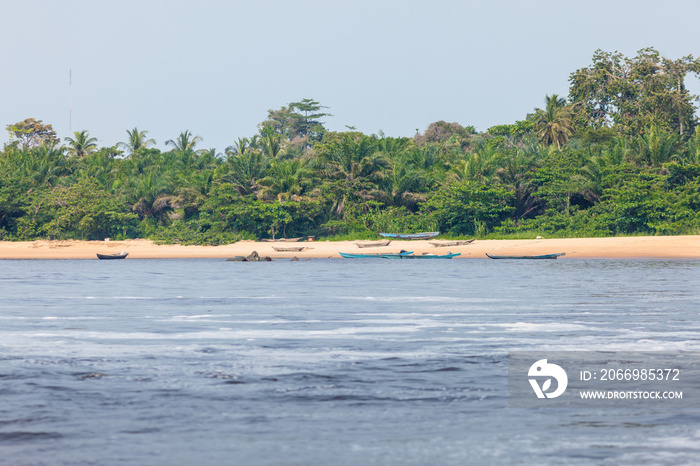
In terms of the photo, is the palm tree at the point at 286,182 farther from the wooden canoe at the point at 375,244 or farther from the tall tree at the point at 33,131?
the tall tree at the point at 33,131

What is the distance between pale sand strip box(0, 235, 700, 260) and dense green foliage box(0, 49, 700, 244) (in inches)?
63.5

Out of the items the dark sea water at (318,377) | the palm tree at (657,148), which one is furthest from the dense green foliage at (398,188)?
the dark sea water at (318,377)

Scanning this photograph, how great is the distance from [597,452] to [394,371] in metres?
3.57

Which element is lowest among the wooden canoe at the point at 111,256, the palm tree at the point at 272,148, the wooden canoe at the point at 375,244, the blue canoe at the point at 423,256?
the wooden canoe at the point at 111,256

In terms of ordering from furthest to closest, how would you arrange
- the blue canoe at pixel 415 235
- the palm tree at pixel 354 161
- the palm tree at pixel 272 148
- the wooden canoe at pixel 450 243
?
the palm tree at pixel 272 148 < the palm tree at pixel 354 161 < the blue canoe at pixel 415 235 < the wooden canoe at pixel 450 243

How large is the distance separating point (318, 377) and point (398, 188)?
41.7 meters

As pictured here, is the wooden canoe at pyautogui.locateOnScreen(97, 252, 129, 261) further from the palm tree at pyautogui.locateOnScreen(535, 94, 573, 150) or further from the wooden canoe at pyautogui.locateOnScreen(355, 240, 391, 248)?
the palm tree at pyautogui.locateOnScreen(535, 94, 573, 150)

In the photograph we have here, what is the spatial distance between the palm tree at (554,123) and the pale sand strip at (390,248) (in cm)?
2084

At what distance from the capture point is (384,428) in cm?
680

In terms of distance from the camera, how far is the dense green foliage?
45.3m

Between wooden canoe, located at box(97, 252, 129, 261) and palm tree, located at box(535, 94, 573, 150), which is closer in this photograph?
wooden canoe, located at box(97, 252, 129, 261)

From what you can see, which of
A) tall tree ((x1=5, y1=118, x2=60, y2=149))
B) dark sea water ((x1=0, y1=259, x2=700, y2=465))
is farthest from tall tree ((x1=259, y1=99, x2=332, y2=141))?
dark sea water ((x1=0, y1=259, x2=700, y2=465))

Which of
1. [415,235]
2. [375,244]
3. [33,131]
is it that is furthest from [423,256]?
[33,131]

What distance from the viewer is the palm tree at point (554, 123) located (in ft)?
203
